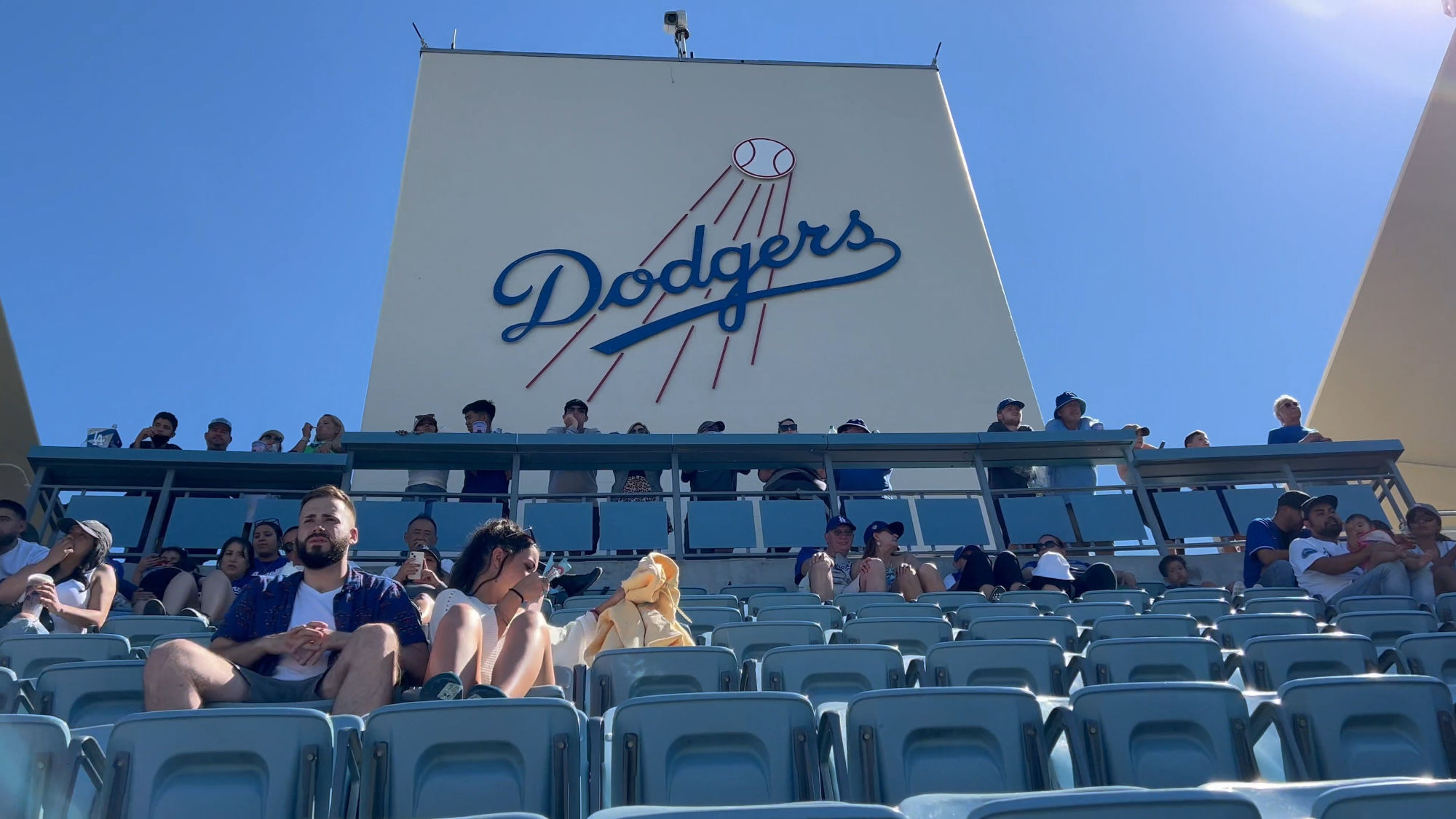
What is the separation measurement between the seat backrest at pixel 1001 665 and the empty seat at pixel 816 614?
114 centimetres

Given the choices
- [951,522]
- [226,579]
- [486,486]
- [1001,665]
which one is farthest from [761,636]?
[486,486]

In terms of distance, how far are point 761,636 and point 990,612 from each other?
1335mm

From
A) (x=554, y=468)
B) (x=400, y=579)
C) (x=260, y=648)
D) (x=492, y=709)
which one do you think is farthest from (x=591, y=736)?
(x=554, y=468)

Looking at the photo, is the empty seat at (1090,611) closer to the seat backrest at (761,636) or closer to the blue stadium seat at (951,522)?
the seat backrest at (761,636)

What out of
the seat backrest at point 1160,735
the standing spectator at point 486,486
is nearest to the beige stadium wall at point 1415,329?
the standing spectator at point 486,486

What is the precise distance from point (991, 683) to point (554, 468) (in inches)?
206

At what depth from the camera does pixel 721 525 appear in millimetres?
7867

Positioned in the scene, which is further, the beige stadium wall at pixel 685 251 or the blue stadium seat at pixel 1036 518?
the beige stadium wall at pixel 685 251

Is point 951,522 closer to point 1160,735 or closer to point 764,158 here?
point 1160,735

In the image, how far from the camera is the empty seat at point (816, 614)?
477cm

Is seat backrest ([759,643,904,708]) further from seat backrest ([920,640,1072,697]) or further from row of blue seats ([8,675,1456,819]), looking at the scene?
row of blue seats ([8,675,1456,819])

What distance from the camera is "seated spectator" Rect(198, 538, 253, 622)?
5.62 m

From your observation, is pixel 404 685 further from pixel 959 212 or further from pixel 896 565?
pixel 959 212

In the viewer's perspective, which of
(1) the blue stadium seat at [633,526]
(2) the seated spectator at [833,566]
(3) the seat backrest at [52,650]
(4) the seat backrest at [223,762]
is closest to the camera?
Result: (4) the seat backrest at [223,762]
